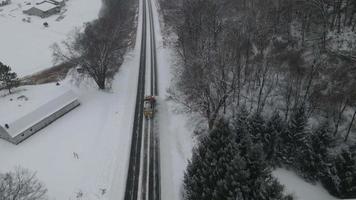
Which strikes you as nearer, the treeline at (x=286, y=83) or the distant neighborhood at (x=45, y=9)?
the treeline at (x=286, y=83)

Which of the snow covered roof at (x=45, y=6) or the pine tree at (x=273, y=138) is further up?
the snow covered roof at (x=45, y=6)

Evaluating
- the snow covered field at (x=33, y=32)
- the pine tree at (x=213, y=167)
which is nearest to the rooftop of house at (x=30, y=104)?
the snow covered field at (x=33, y=32)

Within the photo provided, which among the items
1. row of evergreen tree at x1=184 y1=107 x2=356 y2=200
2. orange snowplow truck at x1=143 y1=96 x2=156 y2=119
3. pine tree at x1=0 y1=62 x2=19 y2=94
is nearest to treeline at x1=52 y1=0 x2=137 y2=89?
pine tree at x1=0 y1=62 x2=19 y2=94

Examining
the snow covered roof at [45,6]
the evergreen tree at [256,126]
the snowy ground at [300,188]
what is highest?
the snow covered roof at [45,6]

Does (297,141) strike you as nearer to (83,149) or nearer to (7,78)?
(83,149)

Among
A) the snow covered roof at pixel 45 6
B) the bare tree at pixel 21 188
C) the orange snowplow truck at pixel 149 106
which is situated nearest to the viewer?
the bare tree at pixel 21 188

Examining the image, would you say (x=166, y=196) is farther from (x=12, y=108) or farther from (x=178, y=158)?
(x=12, y=108)

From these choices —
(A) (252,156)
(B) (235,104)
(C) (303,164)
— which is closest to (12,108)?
(B) (235,104)

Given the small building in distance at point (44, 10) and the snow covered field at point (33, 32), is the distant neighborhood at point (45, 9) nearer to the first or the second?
the small building in distance at point (44, 10)
